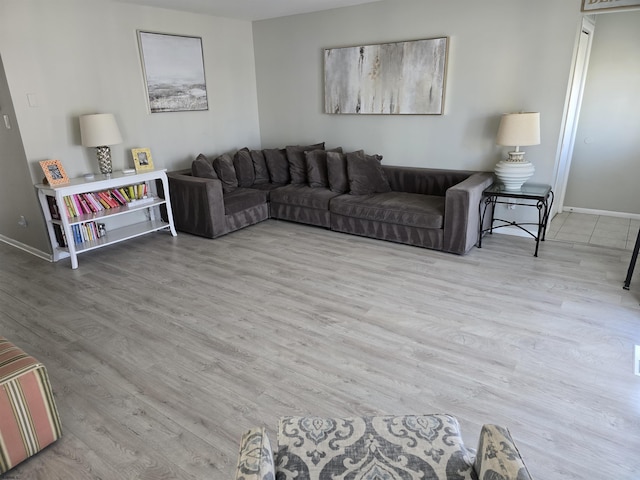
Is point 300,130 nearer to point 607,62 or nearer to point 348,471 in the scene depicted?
point 607,62

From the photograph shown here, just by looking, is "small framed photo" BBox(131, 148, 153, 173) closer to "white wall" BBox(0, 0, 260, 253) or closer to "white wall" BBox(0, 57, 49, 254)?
"white wall" BBox(0, 0, 260, 253)

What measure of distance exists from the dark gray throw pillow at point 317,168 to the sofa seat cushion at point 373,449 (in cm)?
390

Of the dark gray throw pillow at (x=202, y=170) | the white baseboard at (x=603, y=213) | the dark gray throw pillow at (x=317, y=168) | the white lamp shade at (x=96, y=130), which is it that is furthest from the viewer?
the dark gray throw pillow at (x=317, y=168)

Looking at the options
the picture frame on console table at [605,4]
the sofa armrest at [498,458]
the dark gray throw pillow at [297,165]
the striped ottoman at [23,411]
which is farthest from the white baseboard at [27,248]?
the picture frame on console table at [605,4]

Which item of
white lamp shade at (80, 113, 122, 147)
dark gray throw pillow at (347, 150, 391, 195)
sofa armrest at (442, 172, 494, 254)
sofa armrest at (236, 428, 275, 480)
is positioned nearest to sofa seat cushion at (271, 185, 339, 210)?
dark gray throw pillow at (347, 150, 391, 195)

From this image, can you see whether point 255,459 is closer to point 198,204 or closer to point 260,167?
point 198,204

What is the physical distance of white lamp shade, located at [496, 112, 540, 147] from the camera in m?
3.85

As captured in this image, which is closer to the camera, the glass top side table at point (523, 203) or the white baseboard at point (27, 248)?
the glass top side table at point (523, 203)

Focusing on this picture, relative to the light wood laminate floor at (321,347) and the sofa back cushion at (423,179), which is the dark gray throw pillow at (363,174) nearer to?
the sofa back cushion at (423,179)

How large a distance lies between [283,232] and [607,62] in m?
4.19

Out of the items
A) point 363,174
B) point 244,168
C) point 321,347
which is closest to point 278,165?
point 244,168

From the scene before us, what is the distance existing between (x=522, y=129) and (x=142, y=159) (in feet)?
13.2

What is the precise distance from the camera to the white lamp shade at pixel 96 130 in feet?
13.3

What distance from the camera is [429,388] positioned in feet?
7.37
